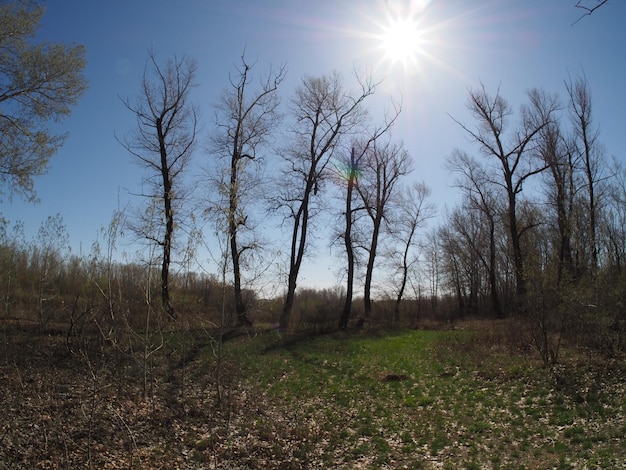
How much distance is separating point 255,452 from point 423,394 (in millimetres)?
5358

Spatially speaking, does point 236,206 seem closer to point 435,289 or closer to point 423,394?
point 423,394

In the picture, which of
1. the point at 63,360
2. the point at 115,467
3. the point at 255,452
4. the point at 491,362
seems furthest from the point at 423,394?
the point at 63,360

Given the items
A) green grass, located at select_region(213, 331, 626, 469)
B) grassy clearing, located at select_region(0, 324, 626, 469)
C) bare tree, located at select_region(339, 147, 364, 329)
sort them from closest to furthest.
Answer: grassy clearing, located at select_region(0, 324, 626, 469)
green grass, located at select_region(213, 331, 626, 469)
bare tree, located at select_region(339, 147, 364, 329)

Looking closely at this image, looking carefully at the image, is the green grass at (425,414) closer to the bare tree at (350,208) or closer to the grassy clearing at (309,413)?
the grassy clearing at (309,413)

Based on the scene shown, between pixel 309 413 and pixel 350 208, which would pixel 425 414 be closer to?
pixel 309 413

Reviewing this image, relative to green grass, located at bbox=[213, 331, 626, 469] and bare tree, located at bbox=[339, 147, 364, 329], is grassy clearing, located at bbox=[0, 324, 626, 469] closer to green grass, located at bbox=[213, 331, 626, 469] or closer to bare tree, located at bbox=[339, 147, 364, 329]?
green grass, located at bbox=[213, 331, 626, 469]

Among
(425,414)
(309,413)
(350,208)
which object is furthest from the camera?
(350,208)

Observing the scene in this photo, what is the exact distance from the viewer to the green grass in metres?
6.98

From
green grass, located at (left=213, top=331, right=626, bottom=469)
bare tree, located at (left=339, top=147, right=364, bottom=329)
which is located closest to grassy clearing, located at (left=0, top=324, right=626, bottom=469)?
green grass, located at (left=213, top=331, right=626, bottom=469)

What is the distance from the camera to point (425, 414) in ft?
30.7

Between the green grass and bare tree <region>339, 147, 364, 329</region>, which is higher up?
bare tree <region>339, 147, 364, 329</region>

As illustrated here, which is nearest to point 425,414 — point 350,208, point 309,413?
point 309,413

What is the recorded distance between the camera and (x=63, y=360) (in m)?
11.3

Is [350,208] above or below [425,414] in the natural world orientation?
above
